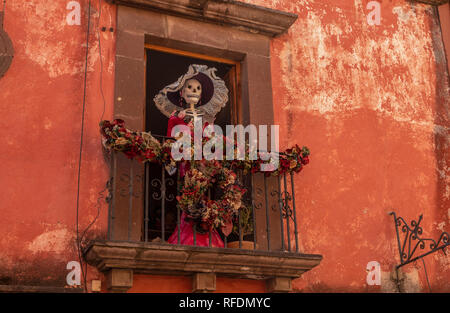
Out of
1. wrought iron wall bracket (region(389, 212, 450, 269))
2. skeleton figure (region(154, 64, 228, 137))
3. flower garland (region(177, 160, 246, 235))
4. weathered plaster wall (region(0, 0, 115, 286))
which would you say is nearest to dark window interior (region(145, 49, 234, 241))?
skeleton figure (region(154, 64, 228, 137))

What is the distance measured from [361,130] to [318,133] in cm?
55

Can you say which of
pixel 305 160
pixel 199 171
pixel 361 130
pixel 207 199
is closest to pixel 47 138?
pixel 199 171

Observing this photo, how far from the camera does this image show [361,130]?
7.33 meters

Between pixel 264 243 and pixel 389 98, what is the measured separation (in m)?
2.48

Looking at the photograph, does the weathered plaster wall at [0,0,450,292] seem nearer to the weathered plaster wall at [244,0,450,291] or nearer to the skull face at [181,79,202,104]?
the weathered plaster wall at [244,0,450,291]

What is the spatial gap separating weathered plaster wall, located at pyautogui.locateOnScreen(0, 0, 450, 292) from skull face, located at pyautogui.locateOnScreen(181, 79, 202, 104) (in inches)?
33.1

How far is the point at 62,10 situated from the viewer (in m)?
6.61

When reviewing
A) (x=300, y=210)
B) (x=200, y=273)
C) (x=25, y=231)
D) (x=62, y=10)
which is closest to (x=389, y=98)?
(x=300, y=210)

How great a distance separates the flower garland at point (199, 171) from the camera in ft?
19.2

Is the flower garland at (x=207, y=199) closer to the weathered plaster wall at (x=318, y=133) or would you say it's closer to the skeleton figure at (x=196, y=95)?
the weathered plaster wall at (x=318, y=133)

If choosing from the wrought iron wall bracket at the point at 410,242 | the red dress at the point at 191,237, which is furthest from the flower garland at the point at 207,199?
the wrought iron wall bracket at the point at 410,242

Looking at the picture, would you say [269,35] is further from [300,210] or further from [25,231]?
[25,231]

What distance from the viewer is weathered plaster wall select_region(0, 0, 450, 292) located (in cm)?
583

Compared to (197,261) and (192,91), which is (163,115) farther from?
(197,261)
